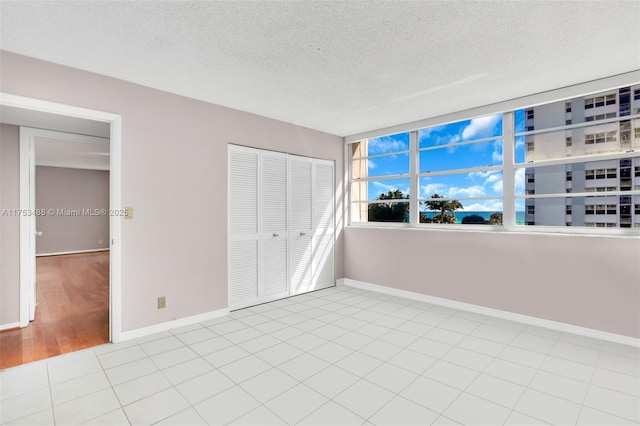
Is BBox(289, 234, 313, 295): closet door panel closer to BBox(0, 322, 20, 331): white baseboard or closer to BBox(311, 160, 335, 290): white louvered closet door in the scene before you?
BBox(311, 160, 335, 290): white louvered closet door

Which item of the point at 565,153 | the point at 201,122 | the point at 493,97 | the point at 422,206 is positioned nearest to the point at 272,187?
the point at 201,122

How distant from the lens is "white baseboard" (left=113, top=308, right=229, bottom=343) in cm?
311

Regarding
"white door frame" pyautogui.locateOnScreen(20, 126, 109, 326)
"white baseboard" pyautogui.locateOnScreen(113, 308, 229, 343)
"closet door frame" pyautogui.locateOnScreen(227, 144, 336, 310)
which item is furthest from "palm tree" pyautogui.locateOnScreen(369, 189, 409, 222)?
"white door frame" pyautogui.locateOnScreen(20, 126, 109, 326)

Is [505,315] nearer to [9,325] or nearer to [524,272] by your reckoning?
[524,272]

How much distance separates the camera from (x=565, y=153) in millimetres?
3441

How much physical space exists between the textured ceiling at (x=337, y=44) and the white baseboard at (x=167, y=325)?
262cm

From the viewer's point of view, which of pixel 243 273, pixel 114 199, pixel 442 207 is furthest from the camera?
pixel 442 207

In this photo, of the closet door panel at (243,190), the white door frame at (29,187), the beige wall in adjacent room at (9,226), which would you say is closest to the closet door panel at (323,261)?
the closet door panel at (243,190)

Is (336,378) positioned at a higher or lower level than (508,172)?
lower

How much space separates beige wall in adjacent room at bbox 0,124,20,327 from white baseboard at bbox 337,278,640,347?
178 inches

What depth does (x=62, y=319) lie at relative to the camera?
372cm

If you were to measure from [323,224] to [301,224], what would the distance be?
487 mm

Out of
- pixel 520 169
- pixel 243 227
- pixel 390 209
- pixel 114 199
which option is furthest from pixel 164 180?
pixel 520 169

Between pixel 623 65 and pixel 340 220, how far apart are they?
393 cm
